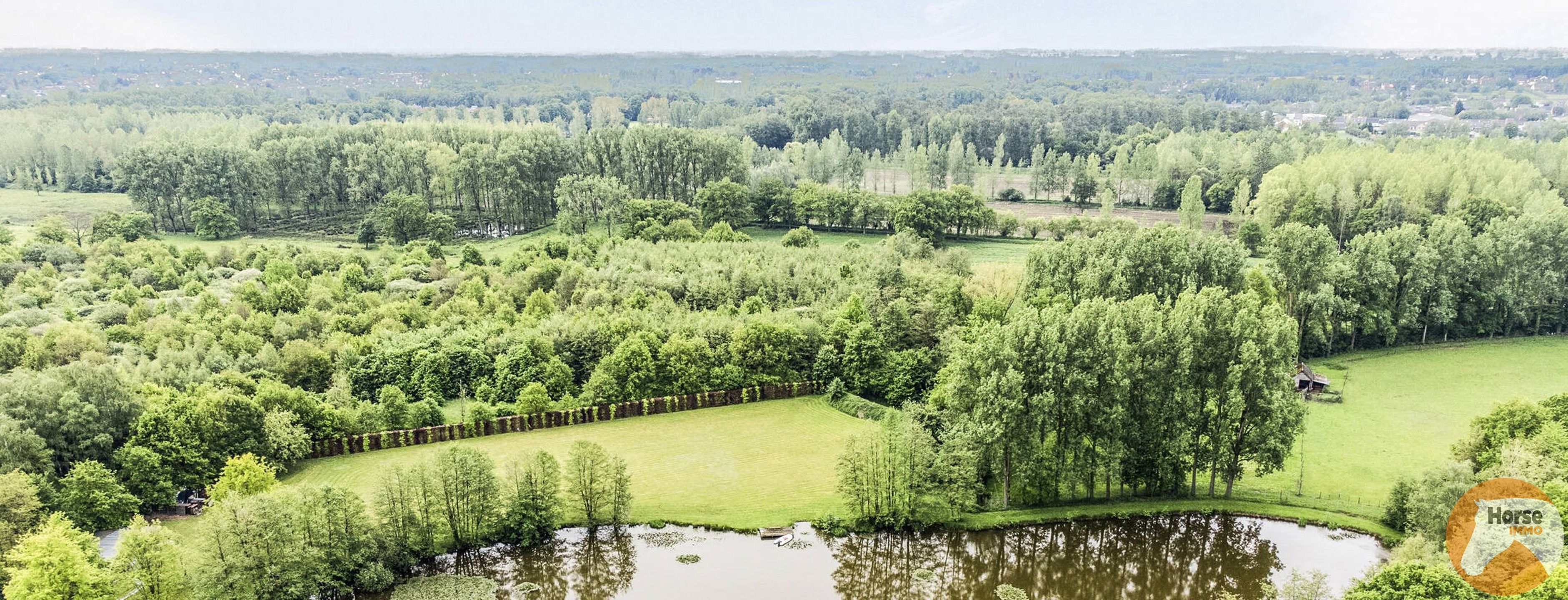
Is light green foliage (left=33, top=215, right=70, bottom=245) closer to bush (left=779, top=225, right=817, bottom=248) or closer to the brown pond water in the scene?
bush (left=779, top=225, right=817, bottom=248)

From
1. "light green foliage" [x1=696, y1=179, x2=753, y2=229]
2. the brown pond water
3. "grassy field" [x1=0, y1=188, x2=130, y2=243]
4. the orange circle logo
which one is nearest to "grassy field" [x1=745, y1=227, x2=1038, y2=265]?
"light green foliage" [x1=696, y1=179, x2=753, y2=229]

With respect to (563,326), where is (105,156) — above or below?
above

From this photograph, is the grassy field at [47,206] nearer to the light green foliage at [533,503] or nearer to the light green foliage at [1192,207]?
the light green foliage at [533,503]


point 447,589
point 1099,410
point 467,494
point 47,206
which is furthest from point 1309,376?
point 47,206

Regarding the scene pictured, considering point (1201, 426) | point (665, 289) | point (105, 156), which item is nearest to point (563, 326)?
point (665, 289)

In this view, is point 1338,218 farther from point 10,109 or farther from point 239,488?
point 10,109

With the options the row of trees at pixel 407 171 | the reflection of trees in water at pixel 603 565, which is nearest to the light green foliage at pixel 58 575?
the reflection of trees in water at pixel 603 565
